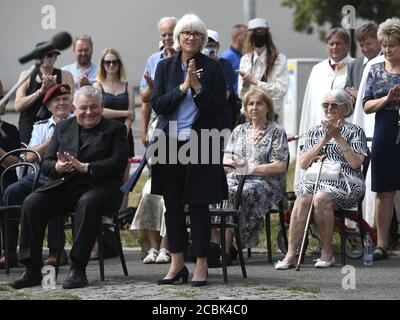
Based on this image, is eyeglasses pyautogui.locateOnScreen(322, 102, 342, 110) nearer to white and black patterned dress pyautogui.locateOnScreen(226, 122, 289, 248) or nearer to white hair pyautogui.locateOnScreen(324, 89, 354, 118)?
white hair pyautogui.locateOnScreen(324, 89, 354, 118)

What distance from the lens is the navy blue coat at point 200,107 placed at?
30.8 feet

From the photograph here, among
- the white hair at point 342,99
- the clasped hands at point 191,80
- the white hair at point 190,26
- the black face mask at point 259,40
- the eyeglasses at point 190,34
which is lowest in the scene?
the white hair at point 342,99

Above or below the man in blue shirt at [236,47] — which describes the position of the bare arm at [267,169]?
below

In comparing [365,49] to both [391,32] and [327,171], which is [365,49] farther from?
[327,171]

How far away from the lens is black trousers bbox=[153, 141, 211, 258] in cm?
944

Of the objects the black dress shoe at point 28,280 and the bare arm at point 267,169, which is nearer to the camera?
the black dress shoe at point 28,280

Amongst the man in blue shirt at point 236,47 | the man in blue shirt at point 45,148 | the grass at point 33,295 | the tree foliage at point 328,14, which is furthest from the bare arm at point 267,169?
the tree foliage at point 328,14

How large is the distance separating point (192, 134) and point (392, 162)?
2183 mm

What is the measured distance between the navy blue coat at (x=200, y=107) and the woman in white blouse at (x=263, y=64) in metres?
2.75

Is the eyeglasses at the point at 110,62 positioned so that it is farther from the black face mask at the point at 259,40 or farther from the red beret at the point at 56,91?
the black face mask at the point at 259,40

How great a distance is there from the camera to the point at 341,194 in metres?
10.5

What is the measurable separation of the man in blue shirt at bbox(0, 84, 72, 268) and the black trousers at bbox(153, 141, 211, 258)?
139cm

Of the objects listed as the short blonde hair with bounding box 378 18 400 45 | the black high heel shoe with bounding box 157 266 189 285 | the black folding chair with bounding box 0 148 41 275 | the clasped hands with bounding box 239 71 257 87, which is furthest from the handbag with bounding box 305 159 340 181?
the black folding chair with bounding box 0 148 41 275
